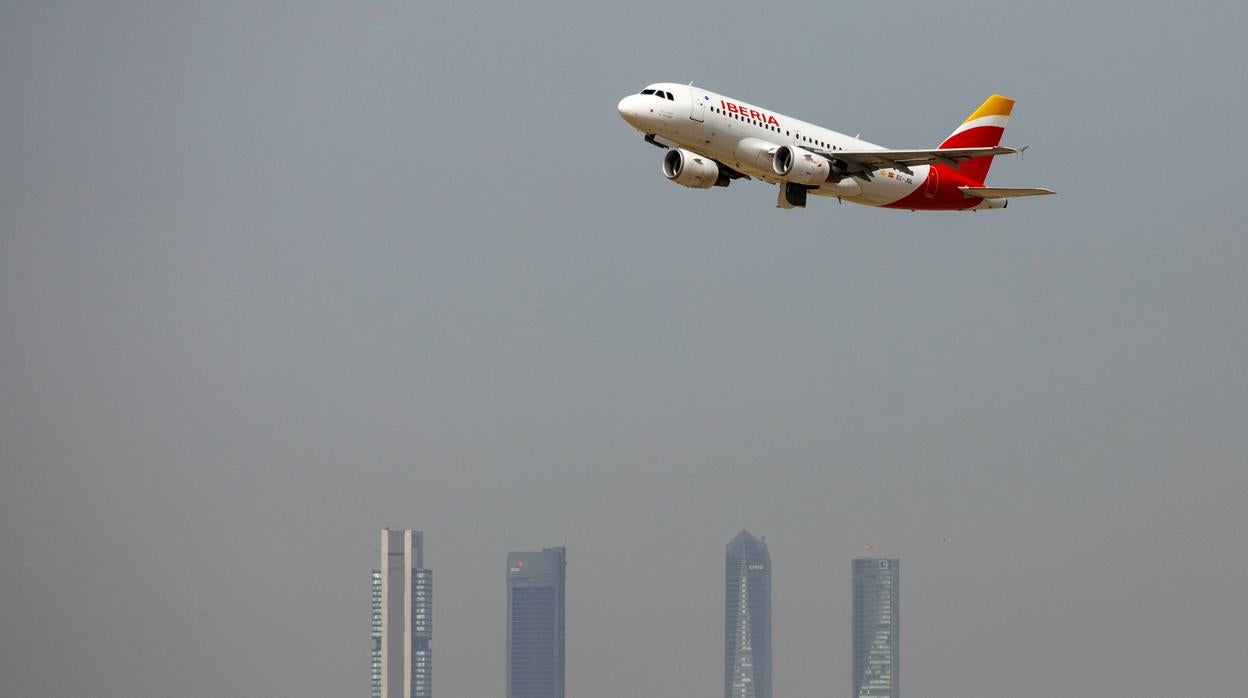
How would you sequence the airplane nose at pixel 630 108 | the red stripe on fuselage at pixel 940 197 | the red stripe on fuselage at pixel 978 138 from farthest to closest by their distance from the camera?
the red stripe on fuselage at pixel 978 138 → the red stripe on fuselage at pixel 940 197 → the airplane nose at pixel 630 108

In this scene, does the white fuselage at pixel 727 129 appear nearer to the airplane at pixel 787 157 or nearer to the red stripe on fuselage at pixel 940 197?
the airplane at pixel 787 157

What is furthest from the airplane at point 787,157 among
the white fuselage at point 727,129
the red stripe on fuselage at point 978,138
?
the red stripe on fuselage at point 978,138

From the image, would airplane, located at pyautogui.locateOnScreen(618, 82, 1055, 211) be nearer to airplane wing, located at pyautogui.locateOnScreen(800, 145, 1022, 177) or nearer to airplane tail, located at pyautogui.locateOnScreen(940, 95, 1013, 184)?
airplane wing, located at pyautogui.locateOnScreen(800, 145, 1022, 177)

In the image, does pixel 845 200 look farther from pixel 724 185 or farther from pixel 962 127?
pixel 962 127

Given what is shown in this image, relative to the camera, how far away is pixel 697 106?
76.8m

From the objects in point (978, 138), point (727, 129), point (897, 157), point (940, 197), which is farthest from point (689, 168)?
point (978, 138)

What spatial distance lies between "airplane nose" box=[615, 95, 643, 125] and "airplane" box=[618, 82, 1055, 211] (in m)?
0.04

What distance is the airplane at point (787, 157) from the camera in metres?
76.5

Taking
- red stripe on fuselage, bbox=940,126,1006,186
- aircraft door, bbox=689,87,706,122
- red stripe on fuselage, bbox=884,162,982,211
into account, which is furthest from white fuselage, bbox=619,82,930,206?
red stripe on fuselage, bbox=940,126,1006,186

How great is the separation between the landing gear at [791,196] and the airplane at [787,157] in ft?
0.12

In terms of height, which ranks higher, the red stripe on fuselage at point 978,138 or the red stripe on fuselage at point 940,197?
the red stripe on fuselage at point 978,138

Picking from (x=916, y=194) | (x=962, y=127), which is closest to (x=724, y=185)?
(x=916, y=194)

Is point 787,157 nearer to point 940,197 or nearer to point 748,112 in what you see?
point 748,112

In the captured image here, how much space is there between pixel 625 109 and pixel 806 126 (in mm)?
8479
